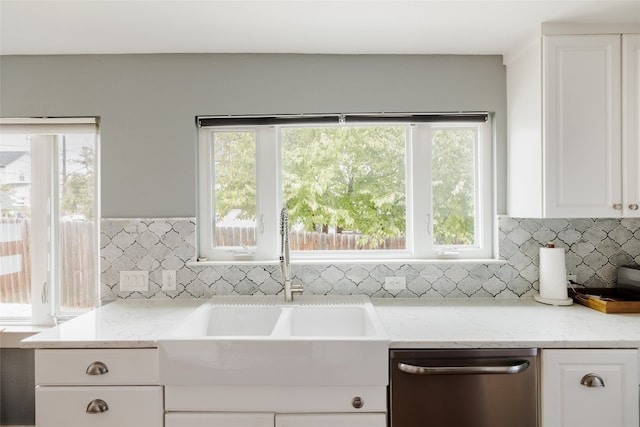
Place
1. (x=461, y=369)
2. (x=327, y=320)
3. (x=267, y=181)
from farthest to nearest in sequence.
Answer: (x=267, y=181), (x=327, y=320), (x=461, y=369)

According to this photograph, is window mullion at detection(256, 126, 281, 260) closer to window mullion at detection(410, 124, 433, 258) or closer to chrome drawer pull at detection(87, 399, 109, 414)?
window mullion at detection(410, 124, 433, 258)

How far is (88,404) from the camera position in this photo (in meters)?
1.49

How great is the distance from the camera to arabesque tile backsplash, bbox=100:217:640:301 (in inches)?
84.4

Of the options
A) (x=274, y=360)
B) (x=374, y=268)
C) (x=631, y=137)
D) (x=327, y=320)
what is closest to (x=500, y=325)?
(x=374, y=268)

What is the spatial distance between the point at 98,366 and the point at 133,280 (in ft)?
2.38

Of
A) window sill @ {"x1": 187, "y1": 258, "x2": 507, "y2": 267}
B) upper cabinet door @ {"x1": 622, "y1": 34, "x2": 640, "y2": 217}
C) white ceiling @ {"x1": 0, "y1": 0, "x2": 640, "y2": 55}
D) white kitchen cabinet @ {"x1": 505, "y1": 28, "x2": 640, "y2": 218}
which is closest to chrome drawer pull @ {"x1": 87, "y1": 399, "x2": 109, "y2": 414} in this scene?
window sill @ {"x1": 187, "y1": 258, "x2": 507, "y2": 267}

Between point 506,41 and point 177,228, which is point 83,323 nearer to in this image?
point 177,228

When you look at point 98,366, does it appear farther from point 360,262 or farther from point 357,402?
point 360,262

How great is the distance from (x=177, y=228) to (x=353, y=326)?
1.15m

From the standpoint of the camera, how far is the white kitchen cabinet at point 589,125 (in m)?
1.79

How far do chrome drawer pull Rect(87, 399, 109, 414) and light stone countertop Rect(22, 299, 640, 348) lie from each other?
223 millimetres

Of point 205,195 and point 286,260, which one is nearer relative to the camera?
point 286,260

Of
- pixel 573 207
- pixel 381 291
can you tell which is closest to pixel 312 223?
pixel 381 291

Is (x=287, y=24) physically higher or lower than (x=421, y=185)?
higher
